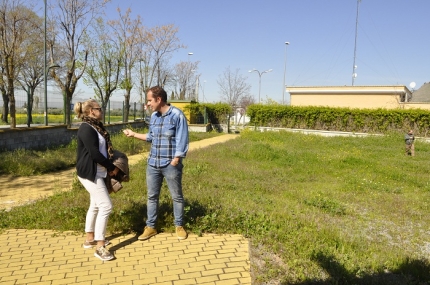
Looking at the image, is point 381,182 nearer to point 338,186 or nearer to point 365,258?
point 338,186

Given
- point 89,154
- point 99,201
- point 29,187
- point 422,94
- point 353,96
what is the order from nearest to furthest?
point 89,154 → point 99,201 → point 29,187 → point 353,96 → point 422,94

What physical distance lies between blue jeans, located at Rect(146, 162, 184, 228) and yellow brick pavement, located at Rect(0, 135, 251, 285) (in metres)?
0.28

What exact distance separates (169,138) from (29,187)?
5136 millimetres

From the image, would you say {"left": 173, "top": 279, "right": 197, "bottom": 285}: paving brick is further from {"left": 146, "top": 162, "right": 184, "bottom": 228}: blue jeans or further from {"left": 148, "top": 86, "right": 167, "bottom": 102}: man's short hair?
{"left": 148, "top": 86, "right": 167, "bottom": 102}: man's short hair

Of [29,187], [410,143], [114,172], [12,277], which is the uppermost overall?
[114,172]

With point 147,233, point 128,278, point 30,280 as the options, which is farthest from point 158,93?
point 30,280

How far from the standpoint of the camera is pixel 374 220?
5.99m

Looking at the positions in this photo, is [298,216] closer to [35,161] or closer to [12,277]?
[12,277]

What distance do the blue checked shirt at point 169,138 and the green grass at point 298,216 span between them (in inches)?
38.0

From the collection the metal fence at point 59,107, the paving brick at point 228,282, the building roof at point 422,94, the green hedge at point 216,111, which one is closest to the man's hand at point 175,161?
the paving brick at point 228,282

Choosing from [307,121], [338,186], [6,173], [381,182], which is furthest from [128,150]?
[307,121]

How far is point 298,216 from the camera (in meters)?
5.30

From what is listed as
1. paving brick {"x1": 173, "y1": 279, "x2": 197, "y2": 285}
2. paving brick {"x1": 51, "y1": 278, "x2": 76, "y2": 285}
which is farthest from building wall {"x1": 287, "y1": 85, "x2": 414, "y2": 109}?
paving brick {"x1": 51, "y1": 278, "x2": 76, "y2": 285}

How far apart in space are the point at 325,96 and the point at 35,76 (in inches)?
1053
